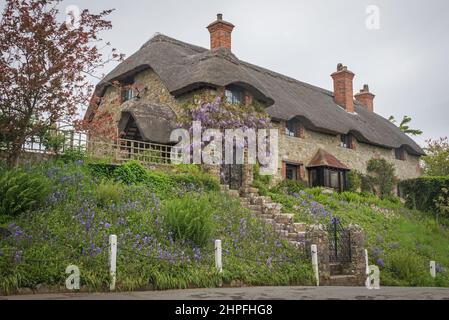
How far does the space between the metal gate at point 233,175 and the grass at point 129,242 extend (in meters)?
4.23

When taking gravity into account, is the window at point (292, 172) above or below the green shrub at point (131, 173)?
A: above

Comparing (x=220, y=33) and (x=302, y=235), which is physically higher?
(x=220, y=33)

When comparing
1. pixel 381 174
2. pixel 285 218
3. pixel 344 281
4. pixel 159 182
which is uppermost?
pixel 381 174

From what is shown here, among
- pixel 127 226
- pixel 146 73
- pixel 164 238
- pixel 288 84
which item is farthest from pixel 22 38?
pixel 288 84

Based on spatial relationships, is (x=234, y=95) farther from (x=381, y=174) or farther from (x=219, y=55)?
(x=381, y=174)

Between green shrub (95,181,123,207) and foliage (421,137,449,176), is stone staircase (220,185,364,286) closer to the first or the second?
green shrub (95,181,123,207)

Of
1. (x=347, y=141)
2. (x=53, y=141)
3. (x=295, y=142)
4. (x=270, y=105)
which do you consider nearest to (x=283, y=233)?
(x=53, y=141)

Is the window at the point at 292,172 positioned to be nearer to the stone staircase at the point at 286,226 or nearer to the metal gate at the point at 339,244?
the stone staircase at the point at 286,226

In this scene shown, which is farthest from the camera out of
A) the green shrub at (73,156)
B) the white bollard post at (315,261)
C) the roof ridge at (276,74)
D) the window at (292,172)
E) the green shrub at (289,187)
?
the roof ridge at (276,74)

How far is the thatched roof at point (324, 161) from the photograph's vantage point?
75.0 feet

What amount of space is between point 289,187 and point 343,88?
11896mm

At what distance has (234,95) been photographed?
19.2 metres

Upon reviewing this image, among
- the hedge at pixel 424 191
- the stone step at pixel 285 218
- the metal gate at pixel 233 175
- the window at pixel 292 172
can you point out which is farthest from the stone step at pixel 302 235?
the hedge at pixel 424 191

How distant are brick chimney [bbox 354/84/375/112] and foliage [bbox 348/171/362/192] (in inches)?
442
